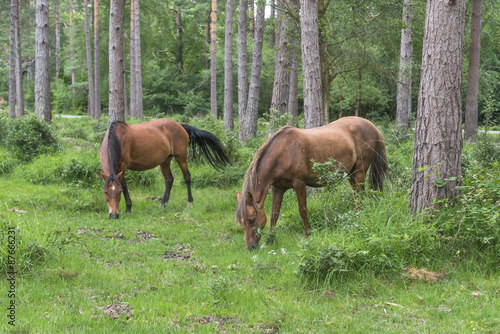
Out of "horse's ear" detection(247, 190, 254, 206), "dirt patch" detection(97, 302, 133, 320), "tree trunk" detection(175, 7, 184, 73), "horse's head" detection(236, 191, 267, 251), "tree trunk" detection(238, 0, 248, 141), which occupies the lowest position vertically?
"dirt patch" detection(97, 302, 133, 320)

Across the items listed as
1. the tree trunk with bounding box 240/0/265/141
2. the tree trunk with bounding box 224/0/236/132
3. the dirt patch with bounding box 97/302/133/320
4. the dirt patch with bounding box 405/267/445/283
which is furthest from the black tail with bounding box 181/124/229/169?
the tree trunk with bounding box 224/0/236/132

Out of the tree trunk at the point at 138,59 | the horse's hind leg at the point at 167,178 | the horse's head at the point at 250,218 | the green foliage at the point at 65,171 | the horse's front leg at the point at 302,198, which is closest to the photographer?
the horse's head at the point at 250,218

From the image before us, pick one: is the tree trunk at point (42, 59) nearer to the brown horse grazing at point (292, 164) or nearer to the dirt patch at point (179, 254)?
the dirt patch at point (179, 254)

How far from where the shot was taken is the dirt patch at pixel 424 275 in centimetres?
426

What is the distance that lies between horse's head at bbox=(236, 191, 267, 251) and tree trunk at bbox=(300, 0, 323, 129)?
280 centimetres

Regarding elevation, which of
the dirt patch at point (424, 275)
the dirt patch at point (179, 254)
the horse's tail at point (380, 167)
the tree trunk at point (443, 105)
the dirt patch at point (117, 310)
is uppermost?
the tree trunk at point (443, 105)

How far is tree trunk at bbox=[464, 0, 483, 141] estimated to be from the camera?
12.7 meters

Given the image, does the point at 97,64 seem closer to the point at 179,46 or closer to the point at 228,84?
the point at 179,46

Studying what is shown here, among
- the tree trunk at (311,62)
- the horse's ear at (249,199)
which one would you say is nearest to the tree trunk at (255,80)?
the tree trunk at (311,62)

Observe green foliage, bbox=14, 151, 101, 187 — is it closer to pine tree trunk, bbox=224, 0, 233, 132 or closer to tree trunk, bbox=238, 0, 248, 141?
tree trunk, bbox=238, 0, 248, 141

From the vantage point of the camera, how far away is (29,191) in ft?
27.9

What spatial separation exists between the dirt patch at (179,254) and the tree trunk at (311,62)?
345 centimetres

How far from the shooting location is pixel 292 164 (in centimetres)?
587

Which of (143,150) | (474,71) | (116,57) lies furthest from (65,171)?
(474,71)
